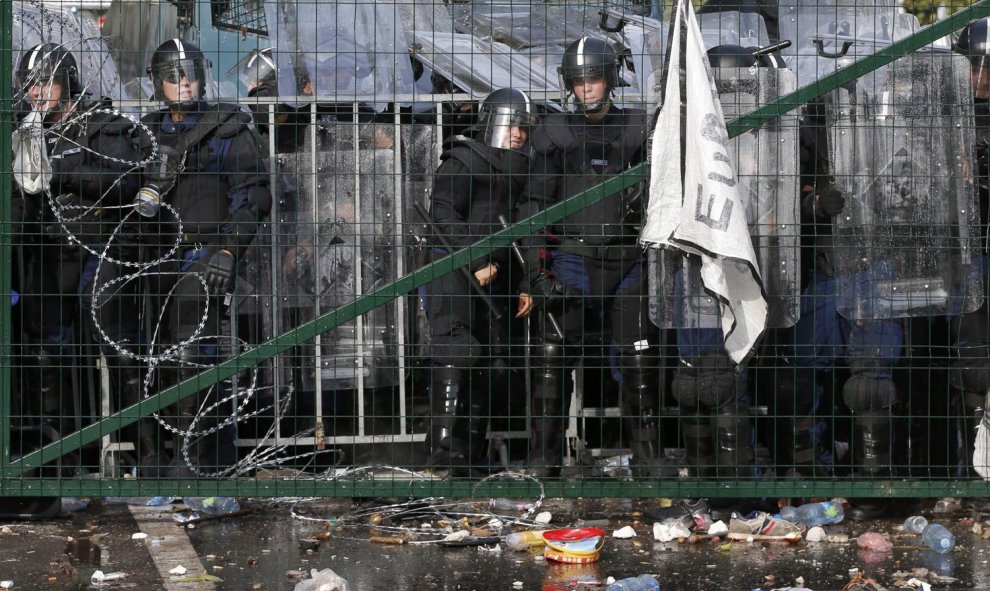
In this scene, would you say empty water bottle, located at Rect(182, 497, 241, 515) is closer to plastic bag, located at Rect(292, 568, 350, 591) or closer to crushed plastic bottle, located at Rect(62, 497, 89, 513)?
crushed plastic bottle, located at Rect(62, 497, 89, 513)

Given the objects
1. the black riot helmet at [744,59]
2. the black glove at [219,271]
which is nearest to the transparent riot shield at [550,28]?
the black riot helmet at [744,59]

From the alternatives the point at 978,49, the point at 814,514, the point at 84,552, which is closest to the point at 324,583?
the point at 84,552

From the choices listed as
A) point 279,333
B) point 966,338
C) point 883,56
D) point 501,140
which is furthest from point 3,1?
point 966,338

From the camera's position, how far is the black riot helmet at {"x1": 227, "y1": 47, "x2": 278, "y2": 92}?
269 inches

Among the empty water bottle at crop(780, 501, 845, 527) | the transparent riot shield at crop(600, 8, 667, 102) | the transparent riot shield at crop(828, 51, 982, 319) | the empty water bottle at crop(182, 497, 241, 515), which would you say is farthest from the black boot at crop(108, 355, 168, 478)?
the transparent riot shield at crop(828, 51, 982, 319)

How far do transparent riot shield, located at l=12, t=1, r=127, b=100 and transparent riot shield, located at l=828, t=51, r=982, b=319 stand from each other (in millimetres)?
3162

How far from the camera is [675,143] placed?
5484 mm

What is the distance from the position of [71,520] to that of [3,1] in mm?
2241

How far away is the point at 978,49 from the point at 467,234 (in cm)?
250

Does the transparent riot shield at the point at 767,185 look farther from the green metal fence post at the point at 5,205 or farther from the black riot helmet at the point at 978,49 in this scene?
the green metal fence post at the point at 5,205

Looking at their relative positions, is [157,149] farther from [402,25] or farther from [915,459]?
[915,459]

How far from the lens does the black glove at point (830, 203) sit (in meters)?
5.81

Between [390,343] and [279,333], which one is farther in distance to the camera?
[390,343]

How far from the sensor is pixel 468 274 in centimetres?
618
